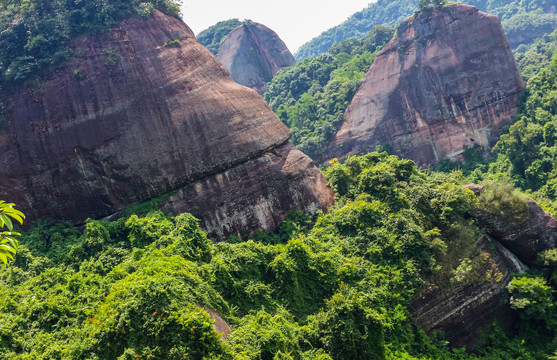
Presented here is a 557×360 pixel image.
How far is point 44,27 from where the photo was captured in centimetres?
2209

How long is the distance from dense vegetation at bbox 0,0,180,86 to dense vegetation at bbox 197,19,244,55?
4083cm

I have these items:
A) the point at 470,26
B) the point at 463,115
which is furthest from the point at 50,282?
the point at 470,26

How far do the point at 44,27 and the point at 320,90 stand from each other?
28.7 metres

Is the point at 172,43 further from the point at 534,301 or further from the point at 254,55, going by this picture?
the point at 254,55

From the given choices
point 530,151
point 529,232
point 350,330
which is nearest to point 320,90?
point 530,151

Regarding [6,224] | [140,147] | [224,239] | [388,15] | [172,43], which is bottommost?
[224,239]

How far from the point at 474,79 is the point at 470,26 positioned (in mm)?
4458

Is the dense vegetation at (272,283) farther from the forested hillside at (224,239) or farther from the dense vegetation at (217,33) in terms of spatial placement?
the dense vegetation at (217,33)

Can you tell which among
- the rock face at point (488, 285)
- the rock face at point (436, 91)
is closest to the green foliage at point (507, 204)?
the rock face at point (488, 285)

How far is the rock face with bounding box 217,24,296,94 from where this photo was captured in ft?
182

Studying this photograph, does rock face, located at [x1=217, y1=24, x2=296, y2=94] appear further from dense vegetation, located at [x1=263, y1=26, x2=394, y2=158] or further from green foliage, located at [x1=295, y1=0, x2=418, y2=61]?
green foliage, located at [x1=295, y1=0, x2=418, y2=61]

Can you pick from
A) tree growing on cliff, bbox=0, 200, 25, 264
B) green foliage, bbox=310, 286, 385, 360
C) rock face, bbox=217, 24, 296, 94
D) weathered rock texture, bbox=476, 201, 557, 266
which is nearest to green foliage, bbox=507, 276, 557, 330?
weathered rock texture, bbox=476, 201, 557, 266

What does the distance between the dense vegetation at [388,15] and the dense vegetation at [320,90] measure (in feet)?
141

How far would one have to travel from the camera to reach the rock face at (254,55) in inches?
2184
